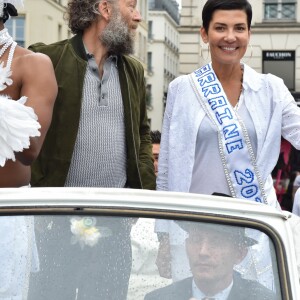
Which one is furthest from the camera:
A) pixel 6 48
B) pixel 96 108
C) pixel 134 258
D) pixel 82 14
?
pixel 82 14

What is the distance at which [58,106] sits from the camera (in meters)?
5.46

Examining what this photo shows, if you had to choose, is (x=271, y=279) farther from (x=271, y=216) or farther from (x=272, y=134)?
(x=272, y=134)

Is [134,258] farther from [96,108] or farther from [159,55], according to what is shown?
[159,55]

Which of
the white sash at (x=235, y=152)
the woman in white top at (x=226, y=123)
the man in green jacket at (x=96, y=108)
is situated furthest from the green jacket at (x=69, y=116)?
the white sash at (x=235, y=152)

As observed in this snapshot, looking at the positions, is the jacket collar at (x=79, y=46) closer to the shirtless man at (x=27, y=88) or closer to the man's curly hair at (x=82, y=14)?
the man's curly hair at (x=82, y=14)

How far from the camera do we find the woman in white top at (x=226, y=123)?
534 centimetres

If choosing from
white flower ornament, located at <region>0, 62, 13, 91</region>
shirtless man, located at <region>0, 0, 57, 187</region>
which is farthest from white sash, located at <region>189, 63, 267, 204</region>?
white flower ornament, located at <region>0, 62, 13, 91</region>

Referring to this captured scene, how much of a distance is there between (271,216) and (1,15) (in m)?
2.02

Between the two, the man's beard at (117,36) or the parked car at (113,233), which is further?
the man's beard at (117,36)

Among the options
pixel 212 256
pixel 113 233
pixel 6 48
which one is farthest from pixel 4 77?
pixel 212 256

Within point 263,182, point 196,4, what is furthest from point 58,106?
point 196,4

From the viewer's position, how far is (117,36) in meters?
5.61

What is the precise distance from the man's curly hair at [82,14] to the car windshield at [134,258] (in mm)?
2562

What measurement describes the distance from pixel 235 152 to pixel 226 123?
5.9 inches
